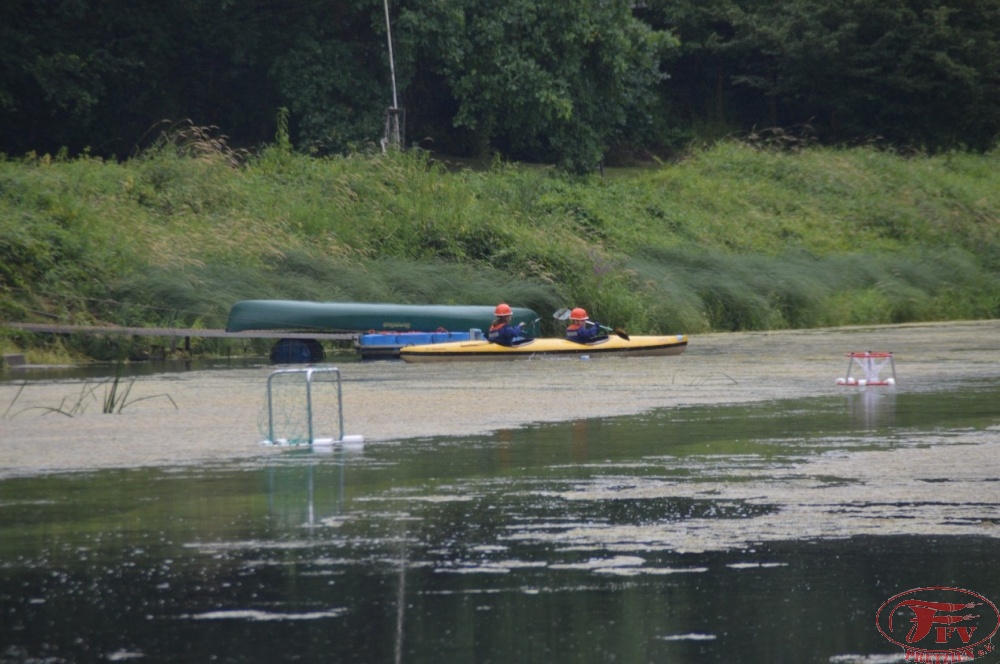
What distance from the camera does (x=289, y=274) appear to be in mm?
29594

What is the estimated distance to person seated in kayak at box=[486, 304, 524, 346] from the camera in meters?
24.8

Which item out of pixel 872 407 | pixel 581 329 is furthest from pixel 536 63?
pixel 872 407

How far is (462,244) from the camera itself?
32.6m

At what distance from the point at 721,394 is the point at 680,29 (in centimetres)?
3707

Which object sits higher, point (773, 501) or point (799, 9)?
point (799, 9)

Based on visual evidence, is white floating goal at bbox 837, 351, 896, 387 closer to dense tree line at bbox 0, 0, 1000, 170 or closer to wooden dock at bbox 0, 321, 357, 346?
wooden dock at bbox 0, 321, 357, 346

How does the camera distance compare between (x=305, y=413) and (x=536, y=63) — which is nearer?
(x=305, y=413)

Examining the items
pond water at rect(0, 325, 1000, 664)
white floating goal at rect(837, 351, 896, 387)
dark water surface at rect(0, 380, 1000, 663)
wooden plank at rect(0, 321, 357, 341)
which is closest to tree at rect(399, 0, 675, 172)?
wooden plank at rect(0, 321, 357, 341)

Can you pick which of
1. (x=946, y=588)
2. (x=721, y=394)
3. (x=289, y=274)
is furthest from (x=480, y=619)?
(x=289, y=274)

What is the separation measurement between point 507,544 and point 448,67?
112ft

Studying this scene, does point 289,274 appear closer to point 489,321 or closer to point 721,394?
point 489,321

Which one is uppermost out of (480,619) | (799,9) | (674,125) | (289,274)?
(799,9)

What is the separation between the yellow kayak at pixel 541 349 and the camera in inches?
977

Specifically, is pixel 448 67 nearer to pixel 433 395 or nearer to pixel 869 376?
pixel 869 376
